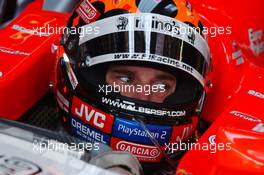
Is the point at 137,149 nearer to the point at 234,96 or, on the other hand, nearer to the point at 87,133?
the point at 87,133

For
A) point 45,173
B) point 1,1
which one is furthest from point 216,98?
point 1,1

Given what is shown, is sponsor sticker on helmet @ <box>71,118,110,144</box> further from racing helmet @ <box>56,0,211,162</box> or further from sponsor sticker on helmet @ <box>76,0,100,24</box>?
sponsor sticker on helmet @ <box>76,0,100,24</box>

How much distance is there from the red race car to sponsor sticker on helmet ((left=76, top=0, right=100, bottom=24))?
0.14m

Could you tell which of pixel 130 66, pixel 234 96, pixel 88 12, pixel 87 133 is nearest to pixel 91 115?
pixel 87 133

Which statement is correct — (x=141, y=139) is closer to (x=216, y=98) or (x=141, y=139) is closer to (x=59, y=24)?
(x=216, y=98)

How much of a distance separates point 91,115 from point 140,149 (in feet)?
0.48

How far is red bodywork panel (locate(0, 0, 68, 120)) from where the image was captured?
4.60 feet

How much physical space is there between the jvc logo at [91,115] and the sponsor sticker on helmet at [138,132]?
0.9 inches

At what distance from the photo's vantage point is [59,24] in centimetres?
167

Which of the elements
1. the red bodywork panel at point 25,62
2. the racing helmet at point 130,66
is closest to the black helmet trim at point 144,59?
the racing helmet at point 130,66

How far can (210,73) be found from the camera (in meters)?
1.44

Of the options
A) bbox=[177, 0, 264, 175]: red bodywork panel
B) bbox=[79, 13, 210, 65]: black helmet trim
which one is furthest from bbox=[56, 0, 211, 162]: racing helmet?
bbox=[177, 0, 264, 175]: red bodywork panel

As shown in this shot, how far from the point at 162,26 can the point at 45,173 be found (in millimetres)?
563

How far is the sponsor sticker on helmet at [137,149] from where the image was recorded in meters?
1.29
